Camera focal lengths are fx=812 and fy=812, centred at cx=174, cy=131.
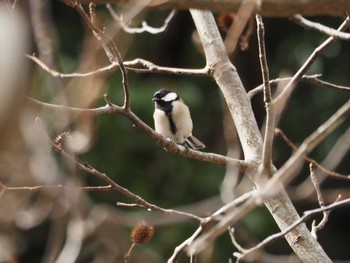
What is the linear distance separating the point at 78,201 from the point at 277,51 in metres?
5.96

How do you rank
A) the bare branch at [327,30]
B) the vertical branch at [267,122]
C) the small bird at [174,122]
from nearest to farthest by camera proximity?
the vertical branch at [267,122]
the bare branch at [327,30]
the small bird at [174,122]

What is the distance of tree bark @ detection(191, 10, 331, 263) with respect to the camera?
95.2 inches

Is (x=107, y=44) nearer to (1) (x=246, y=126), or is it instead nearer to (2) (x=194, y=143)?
(1) (x=246, y=126)

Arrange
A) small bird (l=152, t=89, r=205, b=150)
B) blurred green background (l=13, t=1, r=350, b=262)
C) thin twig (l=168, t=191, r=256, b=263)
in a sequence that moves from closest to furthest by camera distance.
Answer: thin twig (l=168, t=191, r=256, b=263)
small bird (l=152, t=89, r=205, b=150)
blurred green background (l=13, t=1, r=350, b=262)

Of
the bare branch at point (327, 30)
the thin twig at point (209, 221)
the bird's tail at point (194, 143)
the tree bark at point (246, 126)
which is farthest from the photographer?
the bird's tail at point (194, 143)

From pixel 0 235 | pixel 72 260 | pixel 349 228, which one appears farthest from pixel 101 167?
pixel 72 260

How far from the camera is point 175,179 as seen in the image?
6215mm

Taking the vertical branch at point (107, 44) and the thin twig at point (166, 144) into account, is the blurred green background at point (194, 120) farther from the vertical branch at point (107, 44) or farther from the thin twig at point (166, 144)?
the vertical branch at point (107, 44)

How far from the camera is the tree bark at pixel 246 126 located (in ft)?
7.93

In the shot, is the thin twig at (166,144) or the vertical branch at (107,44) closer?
the vertical branch at (107,44)

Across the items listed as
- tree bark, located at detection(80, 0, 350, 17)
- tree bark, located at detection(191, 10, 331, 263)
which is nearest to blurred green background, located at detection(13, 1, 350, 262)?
tree bark, located at detection(191, 10, 331, 263)

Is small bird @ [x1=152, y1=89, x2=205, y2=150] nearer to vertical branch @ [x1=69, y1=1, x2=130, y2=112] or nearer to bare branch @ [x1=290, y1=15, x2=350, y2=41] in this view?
bare branch @ [x1=290, y1=15, x2=350, y2=41]

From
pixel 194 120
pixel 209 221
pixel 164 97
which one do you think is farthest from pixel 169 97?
pixel 194 120

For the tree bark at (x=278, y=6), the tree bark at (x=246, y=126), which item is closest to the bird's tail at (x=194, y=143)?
the tree bark at (x=246, y=126)
